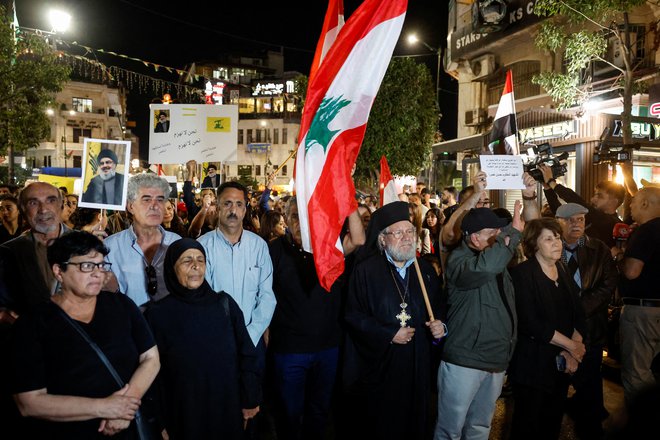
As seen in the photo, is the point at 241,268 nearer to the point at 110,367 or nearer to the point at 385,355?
the point at 385,355

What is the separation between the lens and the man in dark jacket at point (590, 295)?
5.12 m

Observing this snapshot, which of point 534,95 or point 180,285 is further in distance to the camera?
point 534,95

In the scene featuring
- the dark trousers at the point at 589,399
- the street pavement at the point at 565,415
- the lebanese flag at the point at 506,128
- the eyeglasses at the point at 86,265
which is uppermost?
the lebanese flag at the point at 506,128

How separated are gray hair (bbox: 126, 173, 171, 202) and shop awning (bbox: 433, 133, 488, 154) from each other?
1654 cm

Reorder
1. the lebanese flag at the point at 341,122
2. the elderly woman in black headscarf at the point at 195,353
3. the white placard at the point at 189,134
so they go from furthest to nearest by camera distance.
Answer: the white placard at the point at 189,134, the lebanese flag at the point at 341,122, the elderly woman in black headscarf at the point at 195,353

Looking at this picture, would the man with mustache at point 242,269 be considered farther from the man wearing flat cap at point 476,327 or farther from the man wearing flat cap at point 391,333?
the man wearing flat cap at point 476,327

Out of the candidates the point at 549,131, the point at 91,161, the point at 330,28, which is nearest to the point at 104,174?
the point at 91,161

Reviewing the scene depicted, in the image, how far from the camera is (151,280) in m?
4.20

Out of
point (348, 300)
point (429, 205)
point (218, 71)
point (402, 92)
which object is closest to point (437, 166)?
point (402, 92)

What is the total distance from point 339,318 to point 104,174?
2.62m

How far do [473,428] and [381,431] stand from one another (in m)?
0.79

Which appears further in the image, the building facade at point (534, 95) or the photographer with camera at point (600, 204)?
the building facade at point (534, 95)

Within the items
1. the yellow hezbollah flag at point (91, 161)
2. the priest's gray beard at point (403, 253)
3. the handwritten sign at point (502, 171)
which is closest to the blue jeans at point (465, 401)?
the priest's gray beard at point (403, 253)

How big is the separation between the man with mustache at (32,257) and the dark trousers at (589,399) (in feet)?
15.6
